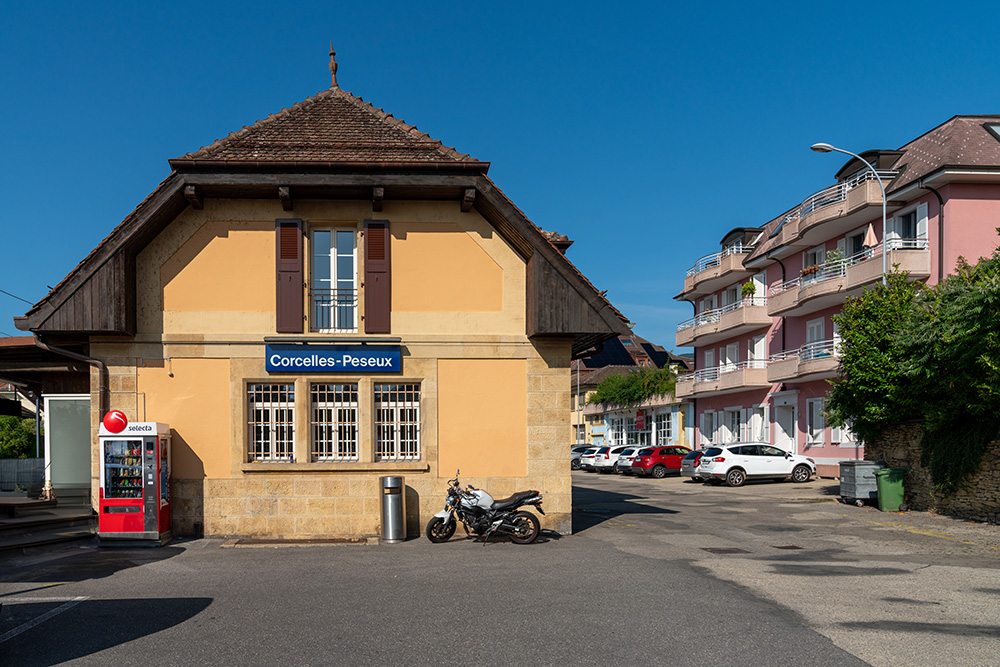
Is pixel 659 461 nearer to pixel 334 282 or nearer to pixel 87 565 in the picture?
pixel 334 282

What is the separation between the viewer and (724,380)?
42812 mm

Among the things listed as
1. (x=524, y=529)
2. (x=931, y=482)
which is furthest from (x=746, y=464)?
(x=524, y=529)

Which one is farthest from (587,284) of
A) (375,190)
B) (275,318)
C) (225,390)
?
(225,390)

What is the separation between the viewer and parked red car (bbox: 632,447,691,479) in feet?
134

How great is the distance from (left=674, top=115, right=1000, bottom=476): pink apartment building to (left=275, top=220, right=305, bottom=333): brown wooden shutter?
17438mm

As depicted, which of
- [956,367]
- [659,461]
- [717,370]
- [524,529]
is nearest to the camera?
[524,529]

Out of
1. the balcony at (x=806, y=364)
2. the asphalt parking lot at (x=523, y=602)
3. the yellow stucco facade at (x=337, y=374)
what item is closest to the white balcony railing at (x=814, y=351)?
the balcony at (x=806, y=364)

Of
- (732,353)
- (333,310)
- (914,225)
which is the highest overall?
(914,225)

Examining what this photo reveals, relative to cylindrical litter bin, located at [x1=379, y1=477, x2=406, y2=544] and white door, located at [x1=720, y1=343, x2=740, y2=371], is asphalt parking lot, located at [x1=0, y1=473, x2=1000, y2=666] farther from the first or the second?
white door, located at [x1=720, y1=343, x2=740, y2=371]

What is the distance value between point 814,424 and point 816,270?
22.0ft

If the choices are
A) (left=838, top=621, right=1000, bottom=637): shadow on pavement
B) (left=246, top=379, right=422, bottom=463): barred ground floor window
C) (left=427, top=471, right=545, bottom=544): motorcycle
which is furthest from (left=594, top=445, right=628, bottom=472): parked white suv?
Result: (left=838, top=621, right=1000, bottom=637): shadow on pavement

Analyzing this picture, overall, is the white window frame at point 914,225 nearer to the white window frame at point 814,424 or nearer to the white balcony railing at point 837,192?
the white balcony railing at point 837,192

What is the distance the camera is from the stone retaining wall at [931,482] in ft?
Result: 58.5

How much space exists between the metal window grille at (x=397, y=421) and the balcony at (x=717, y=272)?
1268 inches
